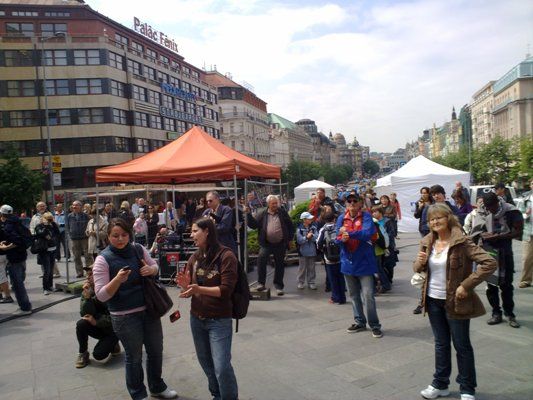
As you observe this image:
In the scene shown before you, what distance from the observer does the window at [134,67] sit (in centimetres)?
4556

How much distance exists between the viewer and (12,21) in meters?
41.8

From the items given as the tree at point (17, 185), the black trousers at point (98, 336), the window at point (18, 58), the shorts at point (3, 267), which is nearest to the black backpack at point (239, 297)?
the black trousers at point (98, 336)

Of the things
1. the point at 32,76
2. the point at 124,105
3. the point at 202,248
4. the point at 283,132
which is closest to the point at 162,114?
the point at 124,105

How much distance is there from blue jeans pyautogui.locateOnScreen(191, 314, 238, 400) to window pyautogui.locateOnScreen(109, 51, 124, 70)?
44076mm

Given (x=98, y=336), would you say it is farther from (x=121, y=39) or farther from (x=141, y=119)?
(x=121, y=39)

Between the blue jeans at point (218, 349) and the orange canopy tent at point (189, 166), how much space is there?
4661 mm

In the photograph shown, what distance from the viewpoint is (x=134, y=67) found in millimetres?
46438

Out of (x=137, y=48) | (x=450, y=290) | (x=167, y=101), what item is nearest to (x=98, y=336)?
(x=450, y=290)

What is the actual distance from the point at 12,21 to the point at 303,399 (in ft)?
161

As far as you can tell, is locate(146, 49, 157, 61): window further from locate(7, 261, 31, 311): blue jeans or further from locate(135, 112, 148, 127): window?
locate(7, 261, 31, 311): blue jeans

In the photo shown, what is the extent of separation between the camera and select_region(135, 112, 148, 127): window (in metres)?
46.6

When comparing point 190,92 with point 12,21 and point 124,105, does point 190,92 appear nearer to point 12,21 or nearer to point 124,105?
point 124,105

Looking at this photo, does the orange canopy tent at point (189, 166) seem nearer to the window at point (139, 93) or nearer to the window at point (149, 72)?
the window at point (139, 93)

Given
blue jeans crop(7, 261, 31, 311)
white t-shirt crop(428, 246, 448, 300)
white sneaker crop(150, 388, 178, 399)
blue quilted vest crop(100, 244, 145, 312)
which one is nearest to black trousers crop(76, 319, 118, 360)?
white sneaker crop(150, 388, 178, 399)
